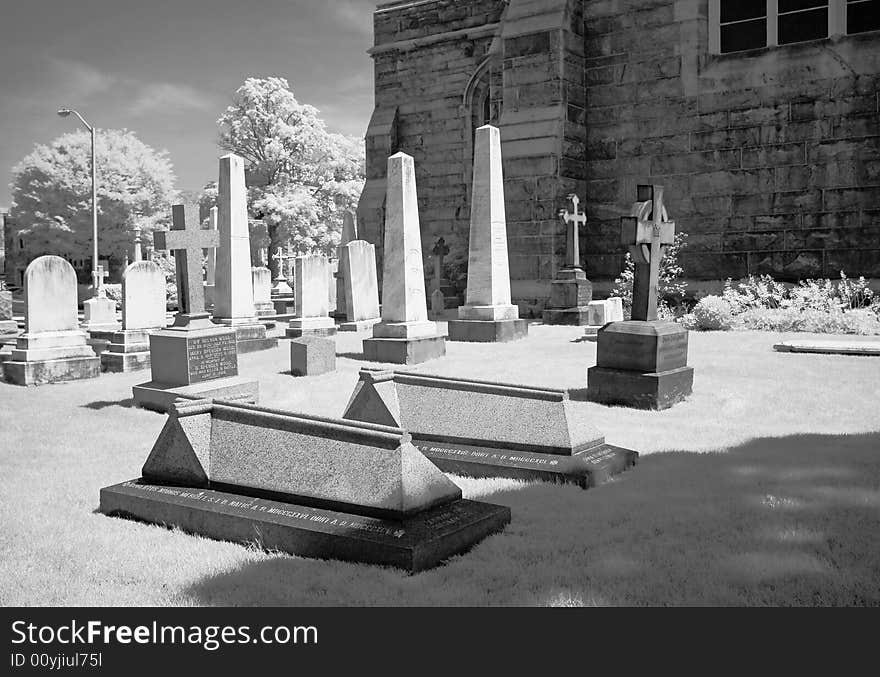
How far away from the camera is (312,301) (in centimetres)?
1491

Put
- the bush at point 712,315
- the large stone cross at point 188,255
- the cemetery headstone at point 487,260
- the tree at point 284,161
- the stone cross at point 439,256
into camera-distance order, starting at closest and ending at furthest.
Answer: the large stone cross at point 188,255, the cemetery headstone at point 487,260, the bush at point 712,315, the stone cross at point 439,256, the tree at point 284,161

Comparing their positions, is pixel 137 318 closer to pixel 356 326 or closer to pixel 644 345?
pixel 356 326

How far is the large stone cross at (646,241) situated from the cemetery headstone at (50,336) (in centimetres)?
726

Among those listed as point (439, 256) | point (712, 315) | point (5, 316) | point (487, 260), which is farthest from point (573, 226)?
point (5, 316)

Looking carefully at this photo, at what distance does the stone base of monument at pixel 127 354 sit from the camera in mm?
11102

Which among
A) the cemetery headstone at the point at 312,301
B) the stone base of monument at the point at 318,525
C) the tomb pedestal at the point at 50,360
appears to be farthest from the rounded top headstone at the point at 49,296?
the stone base of monument at the point at 318,525

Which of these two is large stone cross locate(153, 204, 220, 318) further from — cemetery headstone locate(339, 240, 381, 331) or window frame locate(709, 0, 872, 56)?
window frame locate(709, 0, 872, 56)

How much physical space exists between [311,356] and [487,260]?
13.3 ft

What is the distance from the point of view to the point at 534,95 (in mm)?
17594

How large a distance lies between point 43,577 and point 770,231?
15948mm

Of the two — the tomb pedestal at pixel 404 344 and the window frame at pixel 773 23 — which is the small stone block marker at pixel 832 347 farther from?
the window frame at pixel 773 23

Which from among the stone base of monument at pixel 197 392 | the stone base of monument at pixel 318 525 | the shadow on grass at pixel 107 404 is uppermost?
the stone base of monument at pixel 197 392
